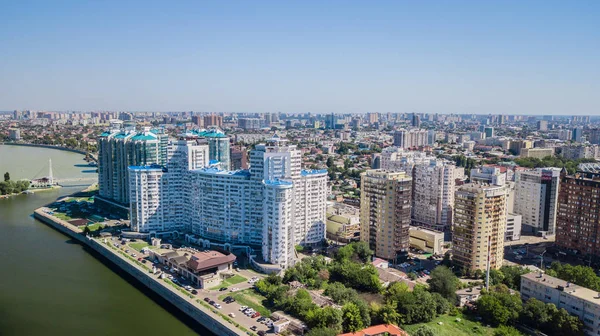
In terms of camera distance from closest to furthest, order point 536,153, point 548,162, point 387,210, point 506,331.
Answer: point 506,331 → point 387,210 → point 548,162 → point 536,153

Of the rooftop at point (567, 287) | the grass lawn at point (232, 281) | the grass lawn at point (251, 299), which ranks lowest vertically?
the grass lawn at point (251, 299)

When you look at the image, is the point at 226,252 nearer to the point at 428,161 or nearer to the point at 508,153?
the point at 428,161

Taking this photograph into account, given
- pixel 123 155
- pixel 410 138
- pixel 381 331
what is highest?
pixel 123 155

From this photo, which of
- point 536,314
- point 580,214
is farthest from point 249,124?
point 536,314

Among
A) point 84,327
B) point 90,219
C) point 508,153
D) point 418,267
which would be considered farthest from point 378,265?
point 508,153

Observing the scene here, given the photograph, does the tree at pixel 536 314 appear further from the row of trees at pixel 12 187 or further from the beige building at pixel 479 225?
the row of trees at pixel 12 187

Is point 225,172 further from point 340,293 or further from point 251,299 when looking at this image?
point 340,293

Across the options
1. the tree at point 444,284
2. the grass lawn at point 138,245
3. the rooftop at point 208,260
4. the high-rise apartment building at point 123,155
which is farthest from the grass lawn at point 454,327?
the high-rise apartment building at point 123,155
